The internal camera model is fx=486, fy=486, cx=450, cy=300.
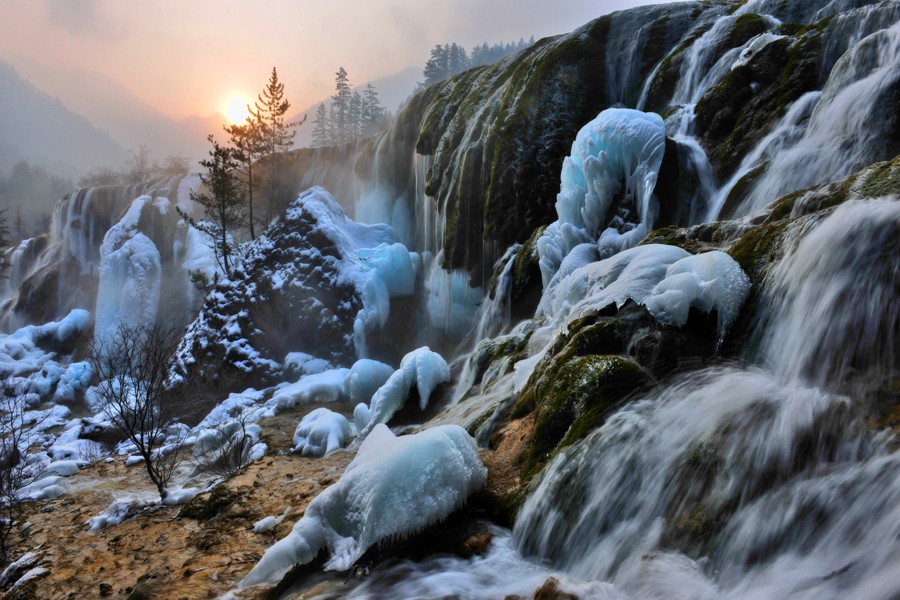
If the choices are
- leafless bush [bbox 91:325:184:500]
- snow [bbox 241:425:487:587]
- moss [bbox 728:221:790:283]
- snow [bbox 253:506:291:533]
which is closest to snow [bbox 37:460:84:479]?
leafless bush [bbox 91:325:184:500]

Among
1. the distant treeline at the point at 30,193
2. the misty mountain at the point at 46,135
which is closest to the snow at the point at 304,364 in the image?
the distant treeline at the point at 30,193

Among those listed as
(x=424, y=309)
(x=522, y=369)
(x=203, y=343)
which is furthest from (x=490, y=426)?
(x=203, y=343)

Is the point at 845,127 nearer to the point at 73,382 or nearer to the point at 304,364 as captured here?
the point at 304,364

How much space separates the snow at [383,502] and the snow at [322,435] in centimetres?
524

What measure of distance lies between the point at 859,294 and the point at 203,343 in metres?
17.3

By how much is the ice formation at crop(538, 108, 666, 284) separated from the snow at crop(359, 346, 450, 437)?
2901mm

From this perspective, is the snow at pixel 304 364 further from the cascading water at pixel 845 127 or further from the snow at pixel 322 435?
the cascading water at pixel 845 127

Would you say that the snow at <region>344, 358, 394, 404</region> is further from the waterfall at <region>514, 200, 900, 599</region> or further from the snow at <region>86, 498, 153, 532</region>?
the waterfall at <region>514, 200, 900, 599</region>

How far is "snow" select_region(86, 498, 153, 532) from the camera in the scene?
5879mm

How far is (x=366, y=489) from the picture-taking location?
3334mm

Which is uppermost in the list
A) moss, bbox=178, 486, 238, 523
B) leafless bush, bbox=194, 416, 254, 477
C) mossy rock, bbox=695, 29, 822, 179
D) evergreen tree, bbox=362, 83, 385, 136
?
evergreen tree, bbox=362, 83, 385, 136

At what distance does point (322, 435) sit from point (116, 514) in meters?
3.46

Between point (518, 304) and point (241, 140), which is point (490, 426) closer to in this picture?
point (518, 304)

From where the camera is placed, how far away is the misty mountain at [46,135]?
114 m
